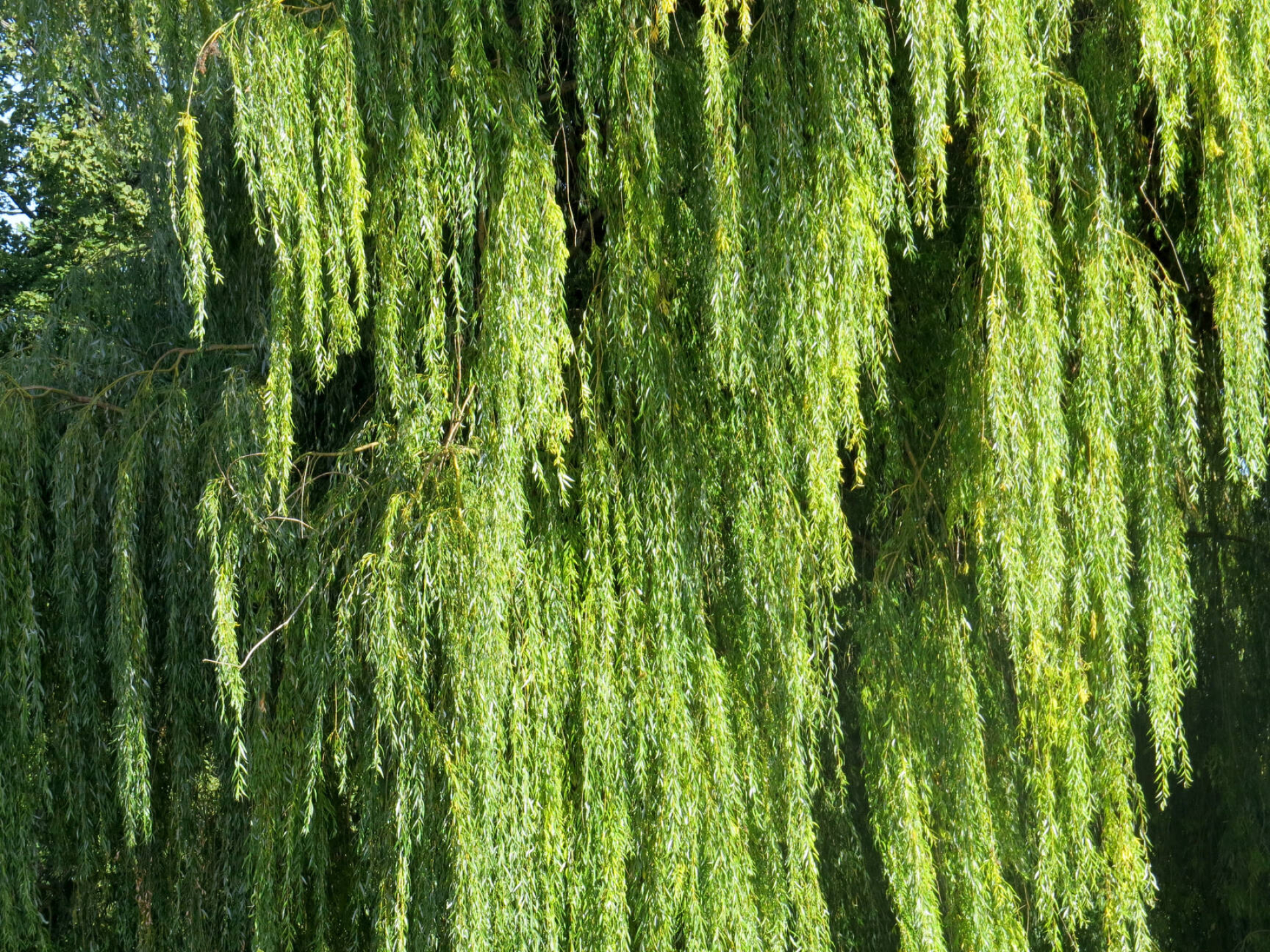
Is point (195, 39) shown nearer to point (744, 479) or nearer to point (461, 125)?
point (461, 125)

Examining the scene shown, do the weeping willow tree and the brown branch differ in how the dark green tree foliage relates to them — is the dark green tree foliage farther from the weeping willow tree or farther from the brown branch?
the brown branch

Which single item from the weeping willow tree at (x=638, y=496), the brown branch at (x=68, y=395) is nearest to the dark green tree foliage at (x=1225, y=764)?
the weeping willow tree at (x=638, y=496)

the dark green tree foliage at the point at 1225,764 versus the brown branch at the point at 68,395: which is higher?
the brown branch at the point at 68,395

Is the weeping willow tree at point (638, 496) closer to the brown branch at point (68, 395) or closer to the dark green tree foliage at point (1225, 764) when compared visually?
the brown branch at point (68, 395)

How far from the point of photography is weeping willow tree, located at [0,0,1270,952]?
2.55 meters

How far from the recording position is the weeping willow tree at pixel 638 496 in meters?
2.55

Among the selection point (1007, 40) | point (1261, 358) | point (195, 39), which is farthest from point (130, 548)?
point (1261, 358)

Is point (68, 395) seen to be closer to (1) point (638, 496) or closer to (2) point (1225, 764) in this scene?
(1) point (638, 496)

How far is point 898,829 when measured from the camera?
2.80 metres

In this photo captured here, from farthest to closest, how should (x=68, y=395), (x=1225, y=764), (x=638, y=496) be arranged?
(x=1225, y=764) → (x=68, y=395) → (x=638, y=496)

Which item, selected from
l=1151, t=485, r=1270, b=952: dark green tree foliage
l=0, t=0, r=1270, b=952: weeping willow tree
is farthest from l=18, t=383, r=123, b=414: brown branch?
l=1151, t=485, r=1270, b=952: dark green tree foliage

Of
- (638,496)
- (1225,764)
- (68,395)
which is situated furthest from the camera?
(1225,764)

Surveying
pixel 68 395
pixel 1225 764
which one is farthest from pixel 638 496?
pixel 1225 764

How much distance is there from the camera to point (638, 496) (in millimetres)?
2783
